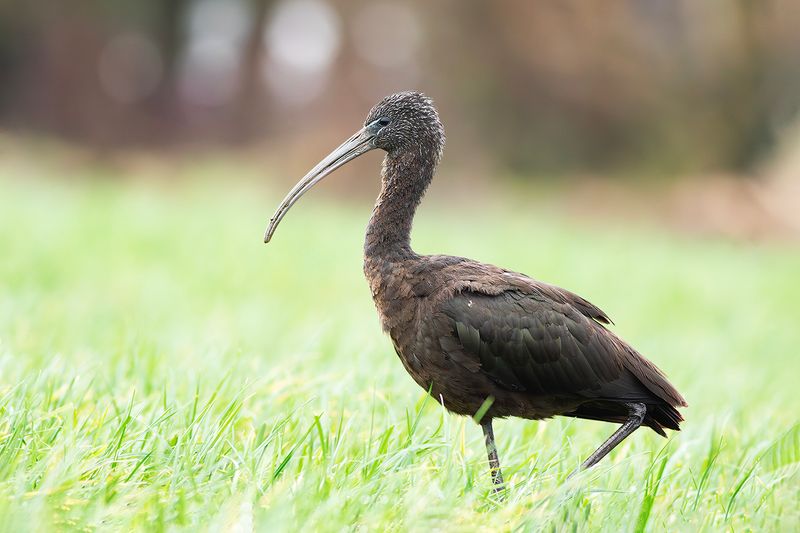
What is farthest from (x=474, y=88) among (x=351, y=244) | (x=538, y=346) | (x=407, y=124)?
(x=538, y=346)

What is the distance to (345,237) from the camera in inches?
482

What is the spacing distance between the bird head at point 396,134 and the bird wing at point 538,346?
2.74 ft

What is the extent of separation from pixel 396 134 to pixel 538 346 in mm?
1163

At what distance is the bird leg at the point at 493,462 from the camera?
3.38 metres

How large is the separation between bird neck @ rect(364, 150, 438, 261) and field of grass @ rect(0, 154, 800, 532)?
2.16 ft

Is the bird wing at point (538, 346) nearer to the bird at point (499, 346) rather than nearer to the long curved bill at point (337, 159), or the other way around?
the bird at point (499, 346)

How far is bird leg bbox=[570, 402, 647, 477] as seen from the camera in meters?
3.61

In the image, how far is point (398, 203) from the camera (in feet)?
13.4

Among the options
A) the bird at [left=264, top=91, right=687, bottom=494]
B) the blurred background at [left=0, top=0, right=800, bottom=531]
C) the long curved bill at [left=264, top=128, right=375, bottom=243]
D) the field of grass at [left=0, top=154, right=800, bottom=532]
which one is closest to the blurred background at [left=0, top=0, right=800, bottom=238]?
the blurred background at [left=0, top=0, right=800, bottom=531]

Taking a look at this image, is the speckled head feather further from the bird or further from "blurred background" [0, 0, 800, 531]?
"blurred background" [0, 0, 800, 531]

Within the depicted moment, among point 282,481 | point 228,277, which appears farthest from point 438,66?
point 282,481

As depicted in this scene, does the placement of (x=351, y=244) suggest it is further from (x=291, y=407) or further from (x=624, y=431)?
(x=624, y=431)

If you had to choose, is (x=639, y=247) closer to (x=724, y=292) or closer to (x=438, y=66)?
(x=724, y=292)

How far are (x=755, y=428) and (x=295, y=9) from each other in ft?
64.3
